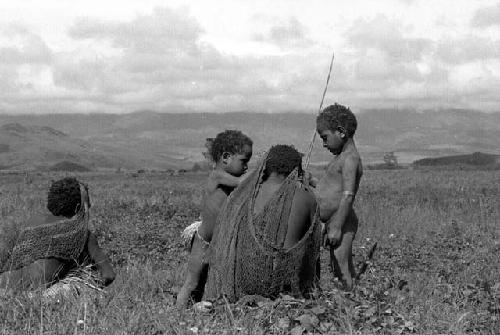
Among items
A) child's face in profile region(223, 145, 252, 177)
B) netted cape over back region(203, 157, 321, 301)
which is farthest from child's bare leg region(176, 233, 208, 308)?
child's face in profile region(223, 145, 252, 177)

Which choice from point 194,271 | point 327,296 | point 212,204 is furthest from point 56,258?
point 327,296

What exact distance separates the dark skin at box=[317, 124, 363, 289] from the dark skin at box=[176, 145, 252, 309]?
0.74 m

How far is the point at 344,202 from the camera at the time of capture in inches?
256

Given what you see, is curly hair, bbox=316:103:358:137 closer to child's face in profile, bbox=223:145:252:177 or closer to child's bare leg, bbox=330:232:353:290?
child's face in profile, bbox=223:145:252:177

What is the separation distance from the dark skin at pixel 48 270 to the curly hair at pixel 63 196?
0.24ft

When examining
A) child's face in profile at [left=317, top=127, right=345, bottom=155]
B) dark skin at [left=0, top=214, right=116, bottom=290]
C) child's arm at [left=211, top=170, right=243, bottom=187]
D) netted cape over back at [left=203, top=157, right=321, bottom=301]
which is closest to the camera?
netted cape over back at [left=203, top=157, right=321, bottom=301]

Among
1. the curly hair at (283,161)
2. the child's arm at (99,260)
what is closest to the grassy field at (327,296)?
the child's arm at (99,260)

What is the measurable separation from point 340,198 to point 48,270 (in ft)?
8.40

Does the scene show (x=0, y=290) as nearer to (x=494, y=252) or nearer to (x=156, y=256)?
(x=156, y=256)

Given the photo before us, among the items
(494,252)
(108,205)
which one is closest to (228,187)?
(494,252)

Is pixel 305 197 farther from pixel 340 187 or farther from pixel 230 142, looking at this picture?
pixel 230 142

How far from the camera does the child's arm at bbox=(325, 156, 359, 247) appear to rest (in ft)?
21.2

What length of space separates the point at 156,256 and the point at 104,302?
414cm

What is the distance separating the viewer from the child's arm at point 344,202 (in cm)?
647
